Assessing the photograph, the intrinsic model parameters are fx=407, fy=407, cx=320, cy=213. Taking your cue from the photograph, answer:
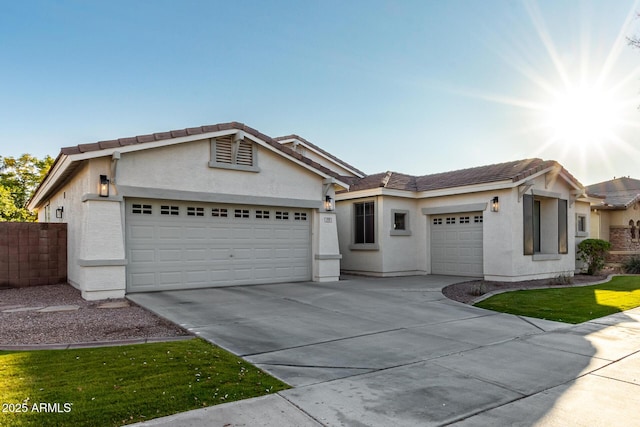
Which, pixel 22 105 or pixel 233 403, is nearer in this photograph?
pixel 233 403

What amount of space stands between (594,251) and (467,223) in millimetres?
6269

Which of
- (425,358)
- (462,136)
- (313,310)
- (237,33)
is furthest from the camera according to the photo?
(462,136)

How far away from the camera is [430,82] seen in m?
14.9

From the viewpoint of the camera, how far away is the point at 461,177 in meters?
15.9

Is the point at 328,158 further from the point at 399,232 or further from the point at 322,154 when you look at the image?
the point at 399,232

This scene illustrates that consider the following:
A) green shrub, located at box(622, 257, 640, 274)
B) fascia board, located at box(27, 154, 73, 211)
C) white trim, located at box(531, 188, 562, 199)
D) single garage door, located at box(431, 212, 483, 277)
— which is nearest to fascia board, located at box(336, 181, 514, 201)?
single garage door, located at box(431, 212, 483, 277)

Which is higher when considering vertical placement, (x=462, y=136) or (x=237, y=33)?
(x=237, y=33)

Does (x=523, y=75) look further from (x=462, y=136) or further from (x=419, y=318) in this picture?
(x=419, y=318)

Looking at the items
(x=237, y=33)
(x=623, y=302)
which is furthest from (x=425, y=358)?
(x=237, y=33)

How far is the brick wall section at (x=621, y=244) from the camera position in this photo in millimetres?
22031

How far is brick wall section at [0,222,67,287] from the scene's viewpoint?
11733mm

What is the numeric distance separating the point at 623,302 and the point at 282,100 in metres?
13.6

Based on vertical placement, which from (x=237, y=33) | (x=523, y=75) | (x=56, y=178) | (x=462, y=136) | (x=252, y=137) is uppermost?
(x=237, y=33)

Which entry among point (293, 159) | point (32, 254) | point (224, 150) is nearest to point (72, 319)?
point (224, 150)
